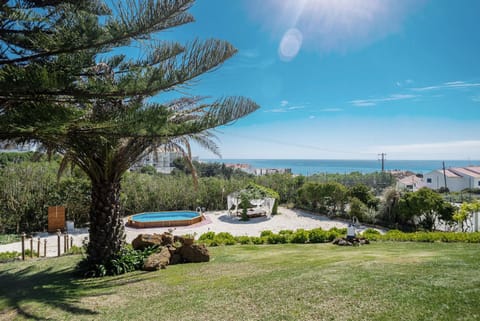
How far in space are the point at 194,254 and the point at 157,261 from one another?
2.22ft

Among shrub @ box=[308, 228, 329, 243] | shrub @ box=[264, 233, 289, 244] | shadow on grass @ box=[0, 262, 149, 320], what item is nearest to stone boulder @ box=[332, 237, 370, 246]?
shrub @ box=[308, 228, 329, 243]

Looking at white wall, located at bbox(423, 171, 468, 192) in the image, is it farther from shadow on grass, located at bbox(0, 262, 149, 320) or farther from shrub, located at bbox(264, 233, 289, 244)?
shadow on grass, located at bbox(0, 262, 149, 320)

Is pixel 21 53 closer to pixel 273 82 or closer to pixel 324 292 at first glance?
pixel 324 292

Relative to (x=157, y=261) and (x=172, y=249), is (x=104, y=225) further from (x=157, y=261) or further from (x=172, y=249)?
(x=172, y=249)

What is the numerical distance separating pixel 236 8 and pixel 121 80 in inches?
211

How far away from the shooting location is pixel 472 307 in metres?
2.18

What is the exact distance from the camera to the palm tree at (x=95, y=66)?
238 centimetres

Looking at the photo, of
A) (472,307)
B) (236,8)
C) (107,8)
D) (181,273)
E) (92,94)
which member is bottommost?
(181,273)

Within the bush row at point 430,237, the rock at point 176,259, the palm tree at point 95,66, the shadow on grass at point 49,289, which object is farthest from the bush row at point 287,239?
the palm tree at point 95,66

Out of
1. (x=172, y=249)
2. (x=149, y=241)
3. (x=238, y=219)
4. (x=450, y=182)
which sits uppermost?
(x=450, y=182)

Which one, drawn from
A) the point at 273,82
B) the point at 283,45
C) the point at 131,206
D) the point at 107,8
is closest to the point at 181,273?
the point at 107,8

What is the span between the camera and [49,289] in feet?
11.9

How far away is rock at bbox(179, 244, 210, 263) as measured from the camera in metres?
4.94

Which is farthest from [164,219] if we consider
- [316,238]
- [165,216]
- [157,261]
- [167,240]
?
[157,261]
